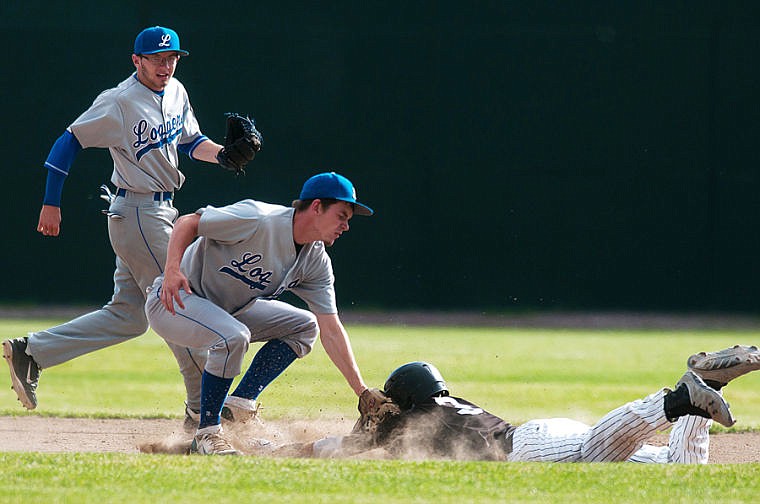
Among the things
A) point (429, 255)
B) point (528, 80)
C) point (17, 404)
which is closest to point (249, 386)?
point (17, 404)

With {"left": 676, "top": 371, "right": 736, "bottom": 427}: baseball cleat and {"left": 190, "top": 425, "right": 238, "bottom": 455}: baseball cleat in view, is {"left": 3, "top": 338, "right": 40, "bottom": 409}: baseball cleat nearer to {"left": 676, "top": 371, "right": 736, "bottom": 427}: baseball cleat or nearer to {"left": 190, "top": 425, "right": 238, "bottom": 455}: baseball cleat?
{"left": 190, "top": 425, "right": 238, "bottom": 455}: baseball cleat

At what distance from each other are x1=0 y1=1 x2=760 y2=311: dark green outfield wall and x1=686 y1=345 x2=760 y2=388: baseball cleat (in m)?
7.34

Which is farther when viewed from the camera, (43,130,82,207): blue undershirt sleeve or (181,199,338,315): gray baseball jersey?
(43,130,82,207): blue undershirt sleeve

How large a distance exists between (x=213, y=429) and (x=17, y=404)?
223cm

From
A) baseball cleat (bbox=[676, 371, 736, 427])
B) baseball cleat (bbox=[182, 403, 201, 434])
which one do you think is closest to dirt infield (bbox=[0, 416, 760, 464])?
baseball cleat (bbox=[182, 403, 201, 434])

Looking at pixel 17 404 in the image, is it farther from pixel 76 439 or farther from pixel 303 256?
pixel 303 256

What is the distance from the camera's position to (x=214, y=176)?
11.7 meters

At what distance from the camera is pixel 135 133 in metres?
5.29

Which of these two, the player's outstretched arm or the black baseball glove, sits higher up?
the black baseball glove

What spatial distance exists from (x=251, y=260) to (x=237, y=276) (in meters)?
0.12

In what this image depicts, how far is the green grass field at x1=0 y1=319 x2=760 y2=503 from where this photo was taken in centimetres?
348

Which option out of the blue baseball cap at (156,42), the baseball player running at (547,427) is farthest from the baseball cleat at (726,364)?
the blue baseball cap at (156,42)

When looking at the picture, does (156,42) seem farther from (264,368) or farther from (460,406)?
(460,406)

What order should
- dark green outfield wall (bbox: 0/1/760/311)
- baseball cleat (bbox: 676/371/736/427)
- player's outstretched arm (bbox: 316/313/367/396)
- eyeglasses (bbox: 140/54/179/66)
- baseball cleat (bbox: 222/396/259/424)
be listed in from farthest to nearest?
dark green outfield wall (bbox: 0/1/760/311) → eyeglasses (bbox: 140/54/179/66) → baseball cleat (bbox: 222/396/259/424) → player's outstretched arm (bbox: 316/313/367/396) → baseball cleat (bbox: 676/371/736/427)
